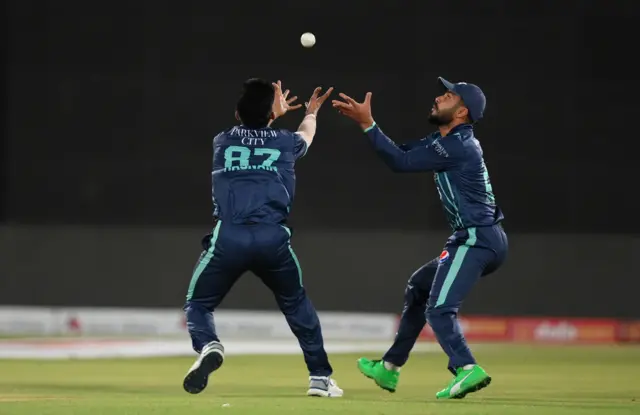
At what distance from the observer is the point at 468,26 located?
41.9 ft

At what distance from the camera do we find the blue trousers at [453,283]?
630 centimetres

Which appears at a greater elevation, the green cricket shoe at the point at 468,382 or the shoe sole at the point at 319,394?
the green cricket shoe at the point at 468,382

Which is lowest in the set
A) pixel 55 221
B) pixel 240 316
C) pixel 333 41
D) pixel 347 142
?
pixel 240 316

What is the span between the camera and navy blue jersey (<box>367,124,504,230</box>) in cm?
643

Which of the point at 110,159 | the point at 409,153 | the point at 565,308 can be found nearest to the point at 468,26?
the point at 565,308

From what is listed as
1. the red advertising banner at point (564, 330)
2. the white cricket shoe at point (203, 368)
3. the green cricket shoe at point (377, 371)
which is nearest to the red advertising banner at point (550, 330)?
the red advertising banner at point (564, 330)

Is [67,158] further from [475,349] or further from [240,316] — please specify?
[475,349]

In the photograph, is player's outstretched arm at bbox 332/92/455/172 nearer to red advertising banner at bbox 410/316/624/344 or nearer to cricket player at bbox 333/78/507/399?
cricket player at bbox 333/78/507/399

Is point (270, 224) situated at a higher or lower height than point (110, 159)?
higher

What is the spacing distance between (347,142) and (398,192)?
2.28 ft

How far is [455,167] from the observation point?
255 inches

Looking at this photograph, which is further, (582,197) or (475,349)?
(582,197)

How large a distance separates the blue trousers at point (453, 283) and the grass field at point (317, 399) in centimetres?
24

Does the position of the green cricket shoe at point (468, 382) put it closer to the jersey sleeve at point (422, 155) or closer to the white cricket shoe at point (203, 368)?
the jersey sleeve at point (422, 155)
